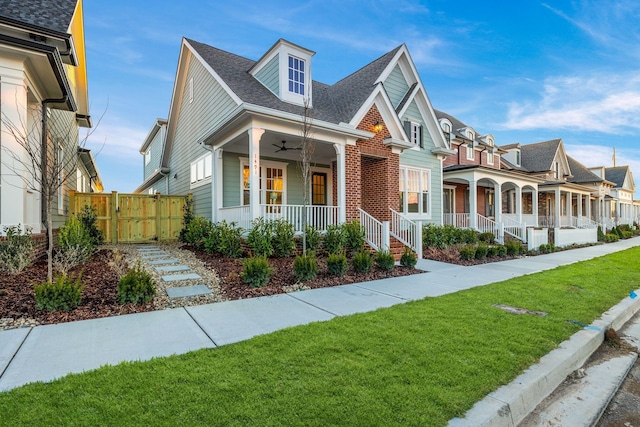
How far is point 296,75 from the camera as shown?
10641mm

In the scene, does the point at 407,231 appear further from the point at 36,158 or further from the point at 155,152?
the point at 155,152

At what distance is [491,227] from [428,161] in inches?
190

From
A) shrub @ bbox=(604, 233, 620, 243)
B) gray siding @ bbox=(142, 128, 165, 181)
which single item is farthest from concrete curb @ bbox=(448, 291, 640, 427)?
shrub @ bbox=(604, 233, 620, 243)

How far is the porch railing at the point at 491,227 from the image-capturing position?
15.1 metres

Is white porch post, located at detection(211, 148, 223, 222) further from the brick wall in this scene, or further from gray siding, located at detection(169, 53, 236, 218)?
the brick wall

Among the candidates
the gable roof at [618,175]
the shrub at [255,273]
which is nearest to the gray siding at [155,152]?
the shrub at [255,273]

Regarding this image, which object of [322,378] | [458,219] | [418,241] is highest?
[458,219]

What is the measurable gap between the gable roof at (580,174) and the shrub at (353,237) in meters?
31.0

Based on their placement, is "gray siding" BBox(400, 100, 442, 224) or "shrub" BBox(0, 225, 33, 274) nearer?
"shrub" BBox(0, 225, 33, 274)

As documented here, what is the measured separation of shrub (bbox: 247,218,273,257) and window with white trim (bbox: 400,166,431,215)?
7.36m

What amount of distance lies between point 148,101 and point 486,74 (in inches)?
762

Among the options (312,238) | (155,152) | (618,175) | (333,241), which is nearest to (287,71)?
(312,238)

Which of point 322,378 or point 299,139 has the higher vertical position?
point 299,139

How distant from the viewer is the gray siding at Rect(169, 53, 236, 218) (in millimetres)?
11094
